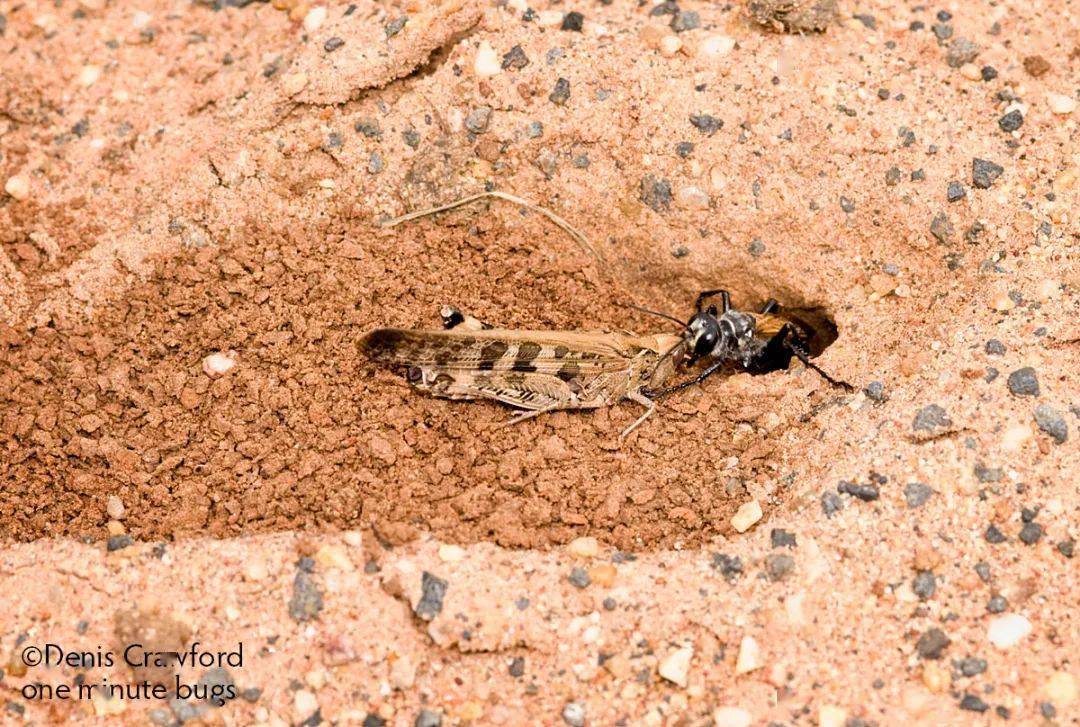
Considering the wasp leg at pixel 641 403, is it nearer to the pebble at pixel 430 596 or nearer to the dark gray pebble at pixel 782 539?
the dark gray pebble at pixel 782 539

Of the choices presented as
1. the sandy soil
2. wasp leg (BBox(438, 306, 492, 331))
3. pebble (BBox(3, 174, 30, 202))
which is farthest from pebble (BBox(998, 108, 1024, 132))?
pebble (BBox(3, 174, 30, 202))

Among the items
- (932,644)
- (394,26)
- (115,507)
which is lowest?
(115,507)

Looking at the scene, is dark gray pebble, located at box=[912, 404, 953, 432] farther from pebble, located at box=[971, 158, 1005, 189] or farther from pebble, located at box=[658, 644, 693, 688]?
pebble, located at box=[658, 644, 693, 688]

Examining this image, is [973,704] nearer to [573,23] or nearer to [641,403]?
[641,403]

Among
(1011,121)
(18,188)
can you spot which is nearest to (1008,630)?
(1011,121)

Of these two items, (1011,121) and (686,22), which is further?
(686,22)

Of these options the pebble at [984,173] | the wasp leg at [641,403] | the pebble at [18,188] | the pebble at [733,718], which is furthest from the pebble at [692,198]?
the pebble at [18,188]
